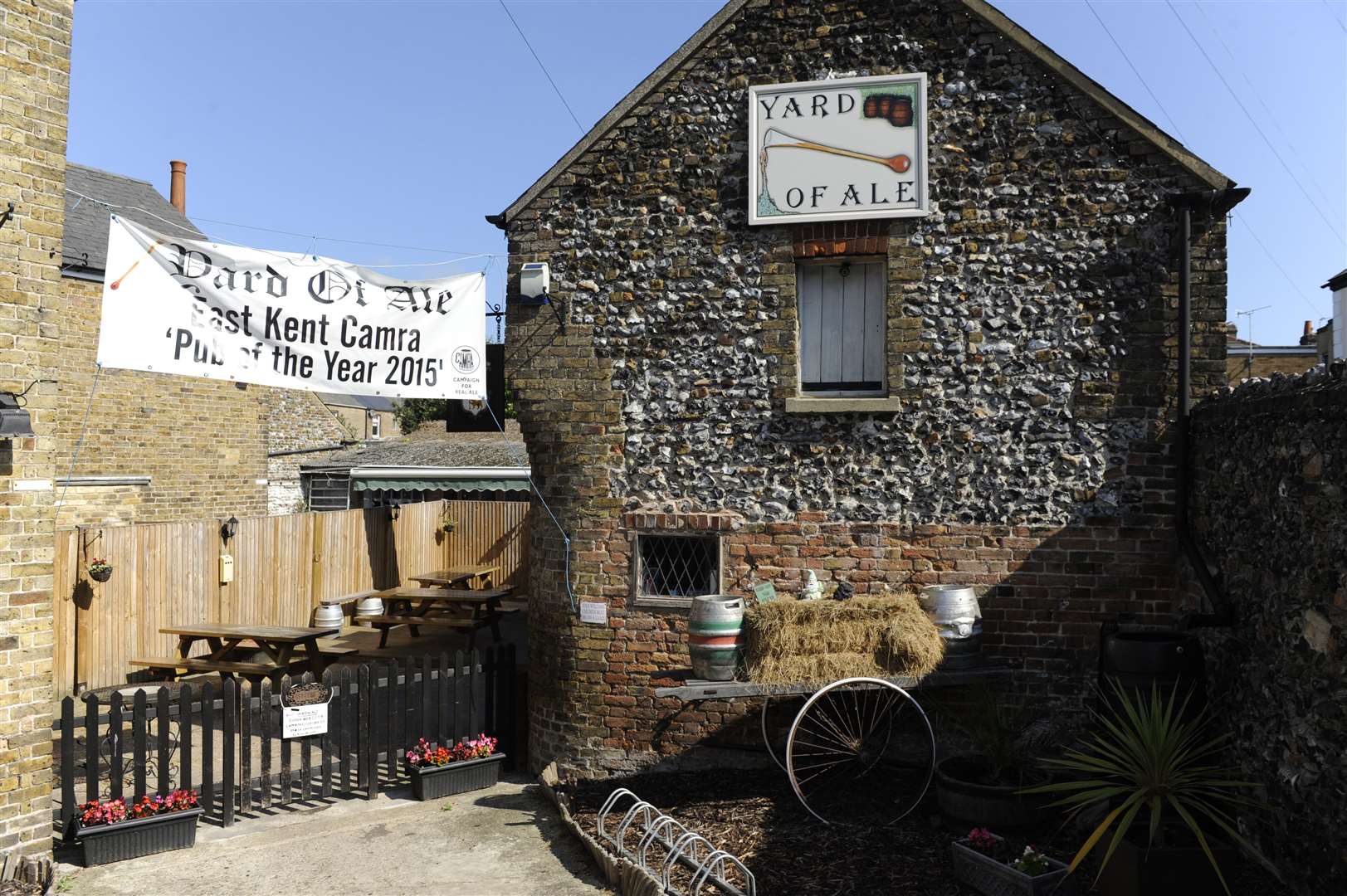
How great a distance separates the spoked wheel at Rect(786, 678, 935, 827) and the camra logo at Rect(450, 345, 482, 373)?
4.33 metres

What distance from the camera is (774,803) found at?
806 centimetres

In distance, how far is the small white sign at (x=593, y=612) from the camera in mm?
9188

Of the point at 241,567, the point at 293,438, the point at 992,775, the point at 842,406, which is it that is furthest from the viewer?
the point at 293,438

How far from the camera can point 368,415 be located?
1860 inches

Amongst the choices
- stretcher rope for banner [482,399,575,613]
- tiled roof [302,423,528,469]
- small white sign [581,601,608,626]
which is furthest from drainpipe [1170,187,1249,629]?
tiled roof [302,423,528,469]

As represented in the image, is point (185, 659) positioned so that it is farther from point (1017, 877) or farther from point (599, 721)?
point (1017, 877)

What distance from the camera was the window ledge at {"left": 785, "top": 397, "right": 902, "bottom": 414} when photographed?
8555 millimetres

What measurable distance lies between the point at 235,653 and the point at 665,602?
6874 mm

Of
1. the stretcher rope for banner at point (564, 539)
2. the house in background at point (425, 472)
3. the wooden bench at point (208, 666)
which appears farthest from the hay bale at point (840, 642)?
the house in background at point (425, 472)

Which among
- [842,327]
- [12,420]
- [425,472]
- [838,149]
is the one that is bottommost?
[425,472]

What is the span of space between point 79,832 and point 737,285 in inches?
268

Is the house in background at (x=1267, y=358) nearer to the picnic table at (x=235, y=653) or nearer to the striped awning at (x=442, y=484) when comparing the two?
the striped awning at (x=442, y=484)

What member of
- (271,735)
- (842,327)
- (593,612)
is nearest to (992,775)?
(593,612)

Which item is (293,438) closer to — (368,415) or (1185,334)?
(368,415)
